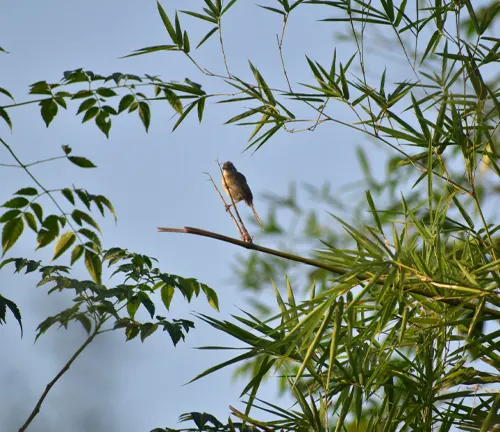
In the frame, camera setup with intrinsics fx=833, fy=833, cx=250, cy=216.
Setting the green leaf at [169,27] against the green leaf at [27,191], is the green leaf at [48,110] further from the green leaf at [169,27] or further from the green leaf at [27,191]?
the green leaf at [169,27]

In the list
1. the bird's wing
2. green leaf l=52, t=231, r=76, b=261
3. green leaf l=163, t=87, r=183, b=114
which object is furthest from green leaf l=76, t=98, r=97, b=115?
the bird's wing

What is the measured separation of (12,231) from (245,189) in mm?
2171

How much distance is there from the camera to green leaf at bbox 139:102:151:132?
267 centimetres

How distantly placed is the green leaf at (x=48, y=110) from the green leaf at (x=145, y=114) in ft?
1.03

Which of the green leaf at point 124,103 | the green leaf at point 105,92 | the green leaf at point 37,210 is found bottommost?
the green leaf at point 37,210

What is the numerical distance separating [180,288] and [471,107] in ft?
4.43

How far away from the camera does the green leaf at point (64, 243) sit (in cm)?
236

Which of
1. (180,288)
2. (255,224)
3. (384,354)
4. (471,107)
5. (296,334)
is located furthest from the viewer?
(255,224)

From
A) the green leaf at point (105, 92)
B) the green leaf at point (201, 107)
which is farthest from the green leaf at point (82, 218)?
the green leaf at point (201, 107)

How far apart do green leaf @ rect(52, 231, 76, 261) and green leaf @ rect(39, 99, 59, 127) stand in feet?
1.10

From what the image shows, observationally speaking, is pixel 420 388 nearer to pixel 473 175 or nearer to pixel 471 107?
pixel 473 175

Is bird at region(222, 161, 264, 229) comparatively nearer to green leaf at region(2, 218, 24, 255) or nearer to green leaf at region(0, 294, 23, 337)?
green leaf at region(2, 218, 24, 255)

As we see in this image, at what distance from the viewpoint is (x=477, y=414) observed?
9.59 ft

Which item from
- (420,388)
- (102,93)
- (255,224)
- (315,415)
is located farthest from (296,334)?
(255,224)
